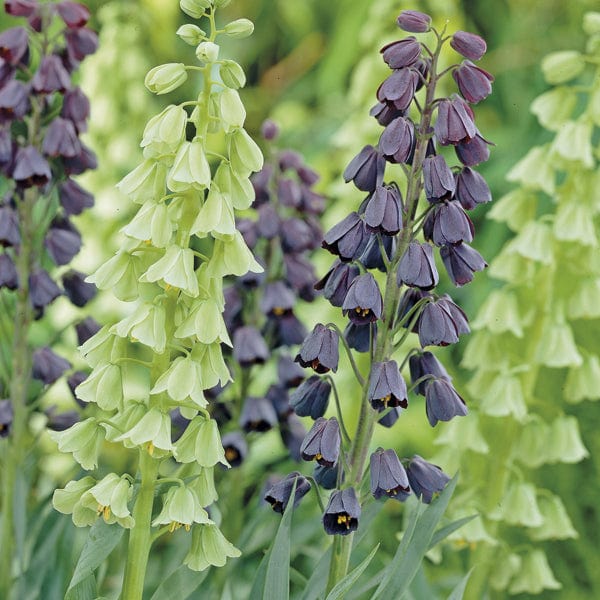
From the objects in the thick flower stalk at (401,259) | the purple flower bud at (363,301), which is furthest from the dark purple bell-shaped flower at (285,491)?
the purple flower bud at (363,301)

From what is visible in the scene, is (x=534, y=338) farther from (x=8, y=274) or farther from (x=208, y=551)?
(x=8, y=274)

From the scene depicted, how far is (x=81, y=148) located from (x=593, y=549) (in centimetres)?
150

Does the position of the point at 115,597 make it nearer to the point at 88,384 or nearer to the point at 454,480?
the point at 88,384

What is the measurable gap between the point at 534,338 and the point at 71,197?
A: 0.87 meters

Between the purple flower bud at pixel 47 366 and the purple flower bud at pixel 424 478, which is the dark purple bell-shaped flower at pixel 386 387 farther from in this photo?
the purple flower bud at pixel 47 366

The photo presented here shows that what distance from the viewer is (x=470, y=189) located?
1258mm

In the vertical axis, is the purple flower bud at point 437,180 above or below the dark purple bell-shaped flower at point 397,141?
below

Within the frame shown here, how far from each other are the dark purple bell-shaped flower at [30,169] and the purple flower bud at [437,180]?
0.63 meters

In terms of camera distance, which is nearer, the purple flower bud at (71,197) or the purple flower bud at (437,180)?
the purple flower bud at (437,180)

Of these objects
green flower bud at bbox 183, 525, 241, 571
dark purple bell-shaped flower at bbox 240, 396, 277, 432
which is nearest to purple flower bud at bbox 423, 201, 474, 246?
green flower bud at bbox 183, 525, 241, 571

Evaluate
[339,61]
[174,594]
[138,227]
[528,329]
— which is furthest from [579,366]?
[339,61]

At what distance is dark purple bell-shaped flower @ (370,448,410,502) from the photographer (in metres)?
1.23

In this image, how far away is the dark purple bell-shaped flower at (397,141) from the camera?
1.19m

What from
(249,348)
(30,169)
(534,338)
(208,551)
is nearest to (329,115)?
(534,338)
